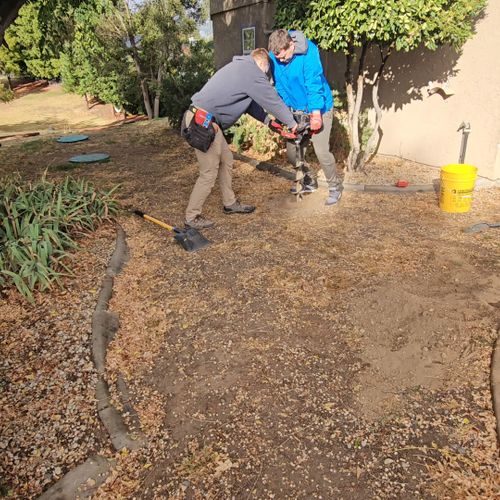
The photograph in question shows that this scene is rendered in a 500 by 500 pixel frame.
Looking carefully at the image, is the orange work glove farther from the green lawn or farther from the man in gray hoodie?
the green lawn

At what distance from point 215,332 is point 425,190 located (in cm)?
387

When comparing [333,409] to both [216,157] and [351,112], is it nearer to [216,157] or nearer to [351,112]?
[216,157]

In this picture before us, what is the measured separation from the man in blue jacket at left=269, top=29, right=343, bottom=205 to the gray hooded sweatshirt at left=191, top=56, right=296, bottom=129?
1.64 ft

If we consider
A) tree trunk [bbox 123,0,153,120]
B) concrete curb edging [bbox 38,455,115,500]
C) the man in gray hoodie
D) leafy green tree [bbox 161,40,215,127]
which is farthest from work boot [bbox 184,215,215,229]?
tree trunk [bbox 123,0,153,120]

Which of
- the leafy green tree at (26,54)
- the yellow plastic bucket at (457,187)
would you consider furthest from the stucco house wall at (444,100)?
the leafy green tree at (26,54)

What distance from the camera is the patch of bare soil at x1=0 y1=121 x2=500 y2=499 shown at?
1.99 meters

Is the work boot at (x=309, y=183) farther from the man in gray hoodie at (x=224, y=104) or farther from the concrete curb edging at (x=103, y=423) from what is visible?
the concrete curb edging at (x=103, y=423)

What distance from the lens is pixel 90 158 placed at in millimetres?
7867

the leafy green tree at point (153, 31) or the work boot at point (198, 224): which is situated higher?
the leafy green tree at point (153, 31)

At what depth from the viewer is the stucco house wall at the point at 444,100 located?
521cm

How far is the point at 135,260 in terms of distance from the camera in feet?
13.4

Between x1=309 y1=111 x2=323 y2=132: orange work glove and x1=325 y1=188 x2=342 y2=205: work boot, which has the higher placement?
x1=309 y1=111 x2=323 y2=132: orange work glove

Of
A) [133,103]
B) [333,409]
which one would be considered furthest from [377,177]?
[133,103]

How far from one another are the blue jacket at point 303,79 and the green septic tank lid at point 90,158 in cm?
421
